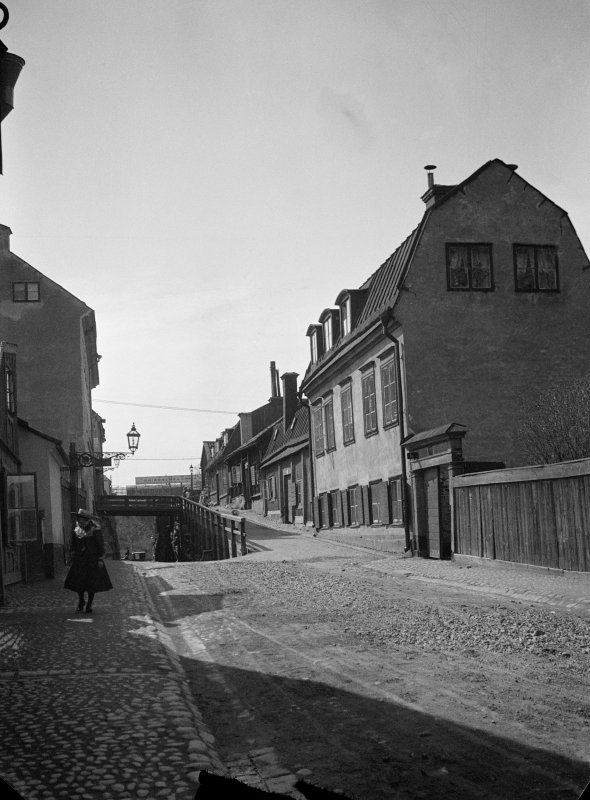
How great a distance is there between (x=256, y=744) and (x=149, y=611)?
757 cm

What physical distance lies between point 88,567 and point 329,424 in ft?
61.3

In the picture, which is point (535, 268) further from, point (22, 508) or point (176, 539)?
point (176, 539)

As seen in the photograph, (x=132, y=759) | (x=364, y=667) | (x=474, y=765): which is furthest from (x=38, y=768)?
(x=364, y=667)

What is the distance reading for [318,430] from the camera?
3350cm

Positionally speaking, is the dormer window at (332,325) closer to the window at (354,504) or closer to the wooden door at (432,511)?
the window at (354,504)

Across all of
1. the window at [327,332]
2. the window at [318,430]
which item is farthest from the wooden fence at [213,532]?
the window at [327,332]

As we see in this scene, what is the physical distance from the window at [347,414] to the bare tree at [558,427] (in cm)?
682

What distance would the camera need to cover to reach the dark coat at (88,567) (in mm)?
13242

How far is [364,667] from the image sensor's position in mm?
7641

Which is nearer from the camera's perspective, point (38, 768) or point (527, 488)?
point (38, 768)

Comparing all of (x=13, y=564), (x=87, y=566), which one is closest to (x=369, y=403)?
(x=13, y=564)

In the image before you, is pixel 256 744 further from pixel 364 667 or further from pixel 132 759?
pixel 364 667

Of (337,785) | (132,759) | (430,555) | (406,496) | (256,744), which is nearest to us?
(337,785)

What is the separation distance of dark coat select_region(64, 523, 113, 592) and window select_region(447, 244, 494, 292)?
13.6 metres
